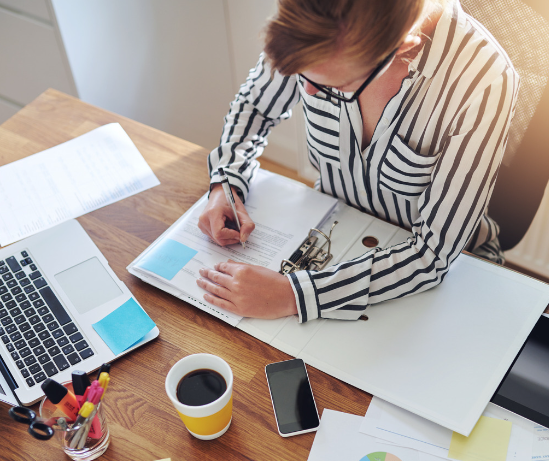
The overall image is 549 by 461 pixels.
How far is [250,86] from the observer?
117 cm

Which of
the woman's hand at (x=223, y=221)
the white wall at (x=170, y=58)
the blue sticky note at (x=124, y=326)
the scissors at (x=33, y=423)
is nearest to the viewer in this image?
the scissors at (x=33, y=423)

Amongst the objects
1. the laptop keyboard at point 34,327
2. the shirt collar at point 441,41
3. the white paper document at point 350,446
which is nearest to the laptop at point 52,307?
the laptop keyboard at point 34,327

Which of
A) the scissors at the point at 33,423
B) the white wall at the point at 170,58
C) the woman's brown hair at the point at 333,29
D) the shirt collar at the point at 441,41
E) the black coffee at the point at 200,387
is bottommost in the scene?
the white wall at the point at 170,58

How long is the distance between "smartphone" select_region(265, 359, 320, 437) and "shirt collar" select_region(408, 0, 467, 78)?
20.8 inches

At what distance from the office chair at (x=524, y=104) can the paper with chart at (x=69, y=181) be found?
0.75 metres

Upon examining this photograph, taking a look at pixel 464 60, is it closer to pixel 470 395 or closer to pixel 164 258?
pixel 470 395

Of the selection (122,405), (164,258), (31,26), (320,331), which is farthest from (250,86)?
(31,26)

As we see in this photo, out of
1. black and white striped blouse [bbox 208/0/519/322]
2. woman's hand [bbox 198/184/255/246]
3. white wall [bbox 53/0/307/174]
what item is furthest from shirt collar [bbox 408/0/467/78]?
white wall [bbox 53/0/307/174]

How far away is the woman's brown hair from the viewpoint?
0.67m

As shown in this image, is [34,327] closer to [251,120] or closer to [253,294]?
[253,294]

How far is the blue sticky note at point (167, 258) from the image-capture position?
3.21 feet

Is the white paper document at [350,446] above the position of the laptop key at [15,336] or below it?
below

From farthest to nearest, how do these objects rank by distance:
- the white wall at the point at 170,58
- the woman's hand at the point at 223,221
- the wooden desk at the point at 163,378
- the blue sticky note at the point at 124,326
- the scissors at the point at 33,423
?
the white wall at the point at 170,58 < the woman's hand at the point at 223,221 < the blue sticky note at the point at 124,326 < the wooden desk at the point at 163,378 < the scissors at the point at 33,423

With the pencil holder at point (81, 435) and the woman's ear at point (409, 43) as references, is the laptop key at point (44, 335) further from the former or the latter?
the woman's ear at point (409, 43)
